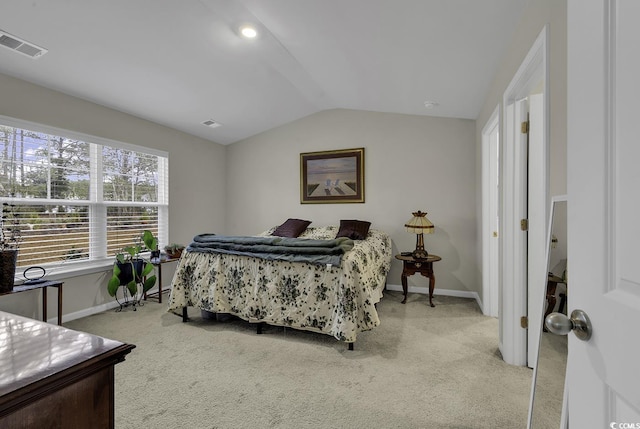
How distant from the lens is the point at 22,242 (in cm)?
289

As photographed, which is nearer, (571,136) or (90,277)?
(571,136)

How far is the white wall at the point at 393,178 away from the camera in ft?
13.3

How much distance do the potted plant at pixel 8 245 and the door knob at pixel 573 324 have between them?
139 inches

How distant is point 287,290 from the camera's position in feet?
8.80

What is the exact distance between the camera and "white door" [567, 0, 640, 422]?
1.66 feet

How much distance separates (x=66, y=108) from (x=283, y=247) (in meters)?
2.68

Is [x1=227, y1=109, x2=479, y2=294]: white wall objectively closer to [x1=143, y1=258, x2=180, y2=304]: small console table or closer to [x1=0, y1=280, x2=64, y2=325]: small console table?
[x1=143, y1=258, x2=180, y2=304]: small console table

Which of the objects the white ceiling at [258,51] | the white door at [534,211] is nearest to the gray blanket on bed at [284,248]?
the white door at [534,211]

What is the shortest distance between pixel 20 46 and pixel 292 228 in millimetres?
3206

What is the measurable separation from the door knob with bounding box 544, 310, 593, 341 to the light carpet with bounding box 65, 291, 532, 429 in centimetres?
129

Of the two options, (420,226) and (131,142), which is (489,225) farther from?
(131,142)

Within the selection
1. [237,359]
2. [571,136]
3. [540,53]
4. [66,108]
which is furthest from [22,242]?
[540,53]

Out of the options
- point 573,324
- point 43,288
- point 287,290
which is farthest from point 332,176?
point 573,324

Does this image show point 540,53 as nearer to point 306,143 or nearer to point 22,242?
point 306,143
